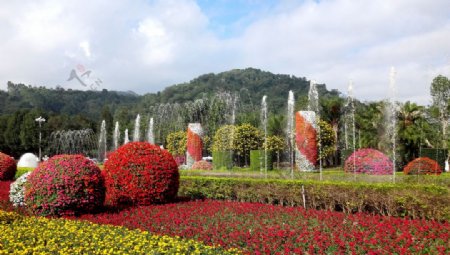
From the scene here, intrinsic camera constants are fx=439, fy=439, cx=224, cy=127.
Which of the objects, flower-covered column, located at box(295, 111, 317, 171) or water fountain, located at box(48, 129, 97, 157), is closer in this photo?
flower-covered column, located at box(295, 111, 317, 171)

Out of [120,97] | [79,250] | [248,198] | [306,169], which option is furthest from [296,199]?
[120,97]

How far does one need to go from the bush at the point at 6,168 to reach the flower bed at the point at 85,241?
11692mm

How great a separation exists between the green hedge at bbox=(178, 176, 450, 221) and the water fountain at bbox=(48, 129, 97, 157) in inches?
1615

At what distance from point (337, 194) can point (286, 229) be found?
113 inches

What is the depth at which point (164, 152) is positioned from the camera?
35.2 ft

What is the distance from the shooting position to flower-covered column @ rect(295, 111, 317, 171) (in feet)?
73.7

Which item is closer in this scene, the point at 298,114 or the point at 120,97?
the point at 298,114

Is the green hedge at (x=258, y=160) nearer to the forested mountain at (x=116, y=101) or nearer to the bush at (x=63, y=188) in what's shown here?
the forested mountain at (x=116, y=101)

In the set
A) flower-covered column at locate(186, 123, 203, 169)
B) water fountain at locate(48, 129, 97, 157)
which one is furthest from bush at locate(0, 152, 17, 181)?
water fountain at locate(48, 129, 97, 157)

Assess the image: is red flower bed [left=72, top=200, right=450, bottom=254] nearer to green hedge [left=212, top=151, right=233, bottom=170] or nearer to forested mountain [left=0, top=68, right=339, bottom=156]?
green hedge [left=212, top=151, right=233, bottom=170]

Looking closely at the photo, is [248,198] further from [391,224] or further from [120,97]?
[120,97]

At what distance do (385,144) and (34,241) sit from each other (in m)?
27.5

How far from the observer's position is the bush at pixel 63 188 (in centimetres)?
866

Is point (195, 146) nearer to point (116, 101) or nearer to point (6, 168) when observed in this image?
point (6, 168)
